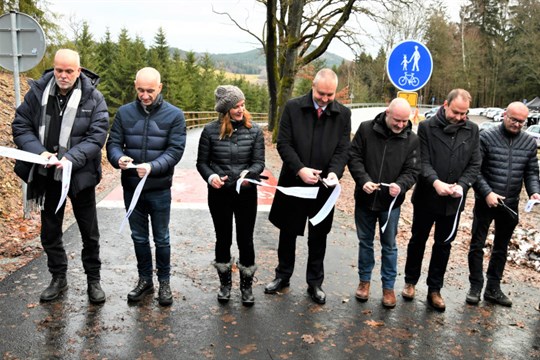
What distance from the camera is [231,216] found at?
15.4 ft

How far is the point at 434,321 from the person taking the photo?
4.54 m

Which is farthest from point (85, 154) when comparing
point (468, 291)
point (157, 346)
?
point (468, 291)

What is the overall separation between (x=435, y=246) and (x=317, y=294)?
1339 millimetres

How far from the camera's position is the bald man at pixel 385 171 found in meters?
4.68

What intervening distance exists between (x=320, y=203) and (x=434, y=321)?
1552 millimetres

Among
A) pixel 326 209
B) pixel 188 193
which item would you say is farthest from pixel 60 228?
pixel 188 193

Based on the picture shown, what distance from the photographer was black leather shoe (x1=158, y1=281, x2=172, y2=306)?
14.9ft

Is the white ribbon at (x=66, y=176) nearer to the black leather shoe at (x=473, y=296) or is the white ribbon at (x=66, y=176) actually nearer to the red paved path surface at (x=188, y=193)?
the black leather shoe at (x=473, y=296)

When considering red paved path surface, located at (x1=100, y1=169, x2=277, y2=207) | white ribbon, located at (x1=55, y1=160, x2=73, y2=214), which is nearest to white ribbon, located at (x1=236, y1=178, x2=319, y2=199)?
white ribbon, located at (x1=55, y1=160, x2=73, y2=214)

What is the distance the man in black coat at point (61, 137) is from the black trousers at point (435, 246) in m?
3.15

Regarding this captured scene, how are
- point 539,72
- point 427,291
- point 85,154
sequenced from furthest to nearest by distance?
point 539,72 → point 427,291 → point 85,154

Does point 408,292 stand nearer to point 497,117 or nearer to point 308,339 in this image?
point 308,339

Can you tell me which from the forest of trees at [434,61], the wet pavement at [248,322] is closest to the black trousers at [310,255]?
the wet pavement at [248,322]

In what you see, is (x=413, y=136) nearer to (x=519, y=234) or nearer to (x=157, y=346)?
(x=157, y=346)
